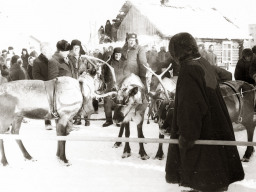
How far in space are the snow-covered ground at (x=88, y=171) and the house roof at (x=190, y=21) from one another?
45.8 ft

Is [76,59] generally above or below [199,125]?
above

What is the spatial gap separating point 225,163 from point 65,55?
4.57 meters

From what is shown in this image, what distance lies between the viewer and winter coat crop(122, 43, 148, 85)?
22.0 feet

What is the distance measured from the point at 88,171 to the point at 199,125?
104 inches

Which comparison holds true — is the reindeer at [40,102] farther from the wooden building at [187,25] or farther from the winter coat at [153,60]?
the wooden building at [187,25]

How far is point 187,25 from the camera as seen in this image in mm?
21188

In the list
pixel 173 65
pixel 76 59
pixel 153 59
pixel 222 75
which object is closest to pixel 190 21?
pixel 153 59

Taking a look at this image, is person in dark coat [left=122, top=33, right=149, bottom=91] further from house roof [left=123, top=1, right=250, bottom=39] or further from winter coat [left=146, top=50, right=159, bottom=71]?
house roof [left=123, top=1, right=250, bottom=39]

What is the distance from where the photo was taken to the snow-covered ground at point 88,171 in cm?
458

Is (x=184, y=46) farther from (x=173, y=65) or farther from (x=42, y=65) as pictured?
(x=42, y=65)

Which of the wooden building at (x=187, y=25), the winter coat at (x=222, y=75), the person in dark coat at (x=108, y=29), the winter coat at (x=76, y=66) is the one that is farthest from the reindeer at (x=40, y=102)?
the person in dark coat at (x=108, y=29)

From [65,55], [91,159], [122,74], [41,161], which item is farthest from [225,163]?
[65,55]

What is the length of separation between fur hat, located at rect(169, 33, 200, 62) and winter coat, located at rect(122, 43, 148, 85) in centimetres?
341

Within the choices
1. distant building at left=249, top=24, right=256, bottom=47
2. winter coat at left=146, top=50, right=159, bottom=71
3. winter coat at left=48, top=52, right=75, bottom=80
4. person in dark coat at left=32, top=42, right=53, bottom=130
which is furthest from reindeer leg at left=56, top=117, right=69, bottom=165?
distant building at left=249, top=24, right=256, bottom=47
